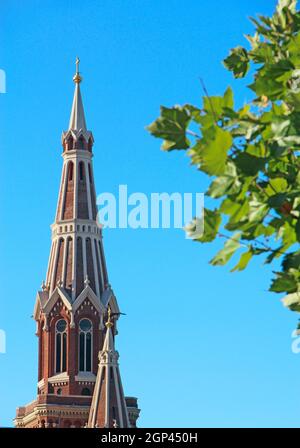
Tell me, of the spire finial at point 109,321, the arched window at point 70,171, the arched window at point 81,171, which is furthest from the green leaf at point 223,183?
the arched window at point 70,171

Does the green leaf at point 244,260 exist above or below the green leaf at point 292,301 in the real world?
above

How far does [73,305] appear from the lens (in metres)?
94.6

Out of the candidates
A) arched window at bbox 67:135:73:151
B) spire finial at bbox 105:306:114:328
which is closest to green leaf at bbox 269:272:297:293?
spire finial at bbox 105:306:114:328

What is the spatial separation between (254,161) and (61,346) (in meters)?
88.5

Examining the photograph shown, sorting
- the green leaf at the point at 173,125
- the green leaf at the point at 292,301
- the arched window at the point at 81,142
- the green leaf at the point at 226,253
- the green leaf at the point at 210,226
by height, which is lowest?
the green leaf at the point at 292,301

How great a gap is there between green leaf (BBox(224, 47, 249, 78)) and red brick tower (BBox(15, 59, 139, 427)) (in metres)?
83.4

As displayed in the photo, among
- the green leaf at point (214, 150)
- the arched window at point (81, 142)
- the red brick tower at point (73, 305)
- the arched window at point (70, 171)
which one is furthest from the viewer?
the arched window at point (81, 142)

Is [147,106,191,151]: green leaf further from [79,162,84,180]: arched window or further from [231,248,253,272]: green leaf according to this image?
[79,162,84,180]: arched window

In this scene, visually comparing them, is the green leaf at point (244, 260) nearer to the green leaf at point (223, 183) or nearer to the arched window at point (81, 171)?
the green leaf at point (223, 183)

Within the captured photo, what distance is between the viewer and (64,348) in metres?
94.9

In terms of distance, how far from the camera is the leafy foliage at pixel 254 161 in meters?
7.25

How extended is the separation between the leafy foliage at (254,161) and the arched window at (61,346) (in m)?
87.3

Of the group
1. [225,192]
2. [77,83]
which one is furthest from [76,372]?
[225,192]
